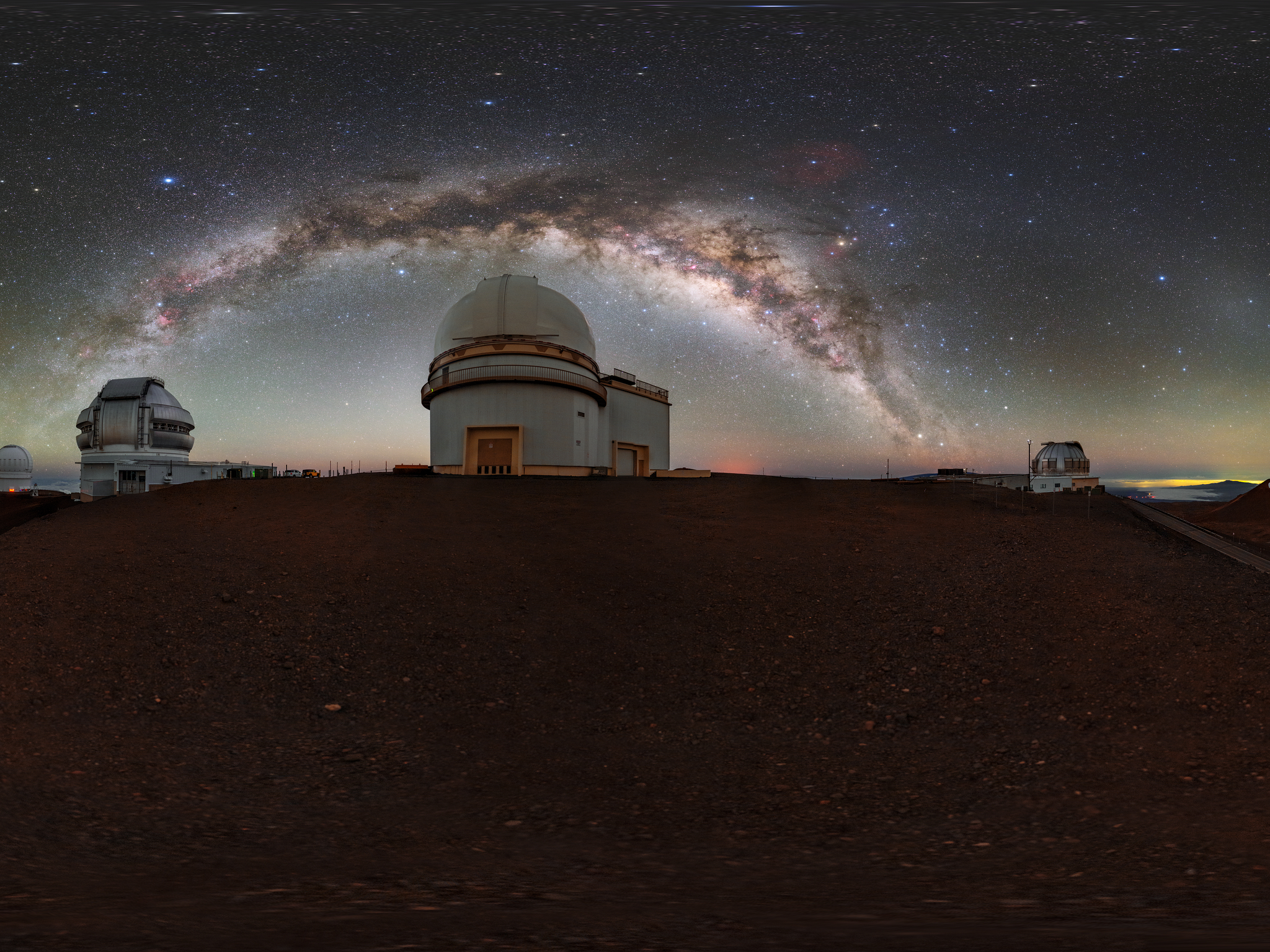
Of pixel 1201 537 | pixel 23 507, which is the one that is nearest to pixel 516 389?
pixel 23 507

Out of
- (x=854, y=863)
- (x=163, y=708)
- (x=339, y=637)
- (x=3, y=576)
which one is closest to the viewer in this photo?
(x=854, y=863)

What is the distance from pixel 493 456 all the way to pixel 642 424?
886 centimetres

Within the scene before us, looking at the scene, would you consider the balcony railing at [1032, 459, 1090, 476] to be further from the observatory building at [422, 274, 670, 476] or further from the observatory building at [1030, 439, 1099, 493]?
the observatory building at [422, 274, 670, 476]

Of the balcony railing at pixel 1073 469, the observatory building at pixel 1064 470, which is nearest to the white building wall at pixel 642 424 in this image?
the observatory building at pixel 1064 470

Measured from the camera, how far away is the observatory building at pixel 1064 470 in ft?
182

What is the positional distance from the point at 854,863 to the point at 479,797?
8.86 ft

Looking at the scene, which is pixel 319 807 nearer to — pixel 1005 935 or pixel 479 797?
pixel 479 797

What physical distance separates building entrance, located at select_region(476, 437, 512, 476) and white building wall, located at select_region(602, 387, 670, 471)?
214 inches

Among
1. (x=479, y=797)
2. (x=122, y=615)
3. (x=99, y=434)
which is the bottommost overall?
(x=479, y=797)

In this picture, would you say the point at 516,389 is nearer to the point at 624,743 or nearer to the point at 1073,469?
the point at 624,743

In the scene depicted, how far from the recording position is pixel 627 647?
26.7ft

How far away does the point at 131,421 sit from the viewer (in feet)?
131

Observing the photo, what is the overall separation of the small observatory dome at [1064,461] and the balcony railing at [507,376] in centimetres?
4888

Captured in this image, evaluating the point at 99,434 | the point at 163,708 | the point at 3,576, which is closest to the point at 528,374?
the point at 3,576
